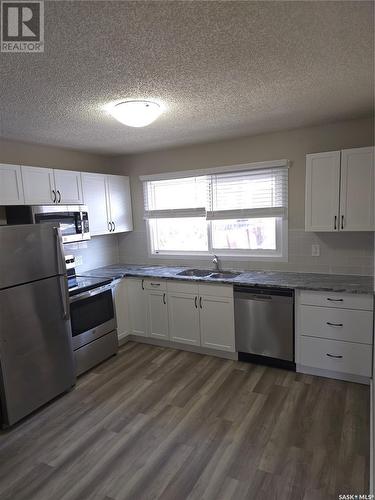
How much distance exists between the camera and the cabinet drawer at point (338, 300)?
276cm

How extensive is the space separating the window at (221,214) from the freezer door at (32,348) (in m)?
1.87

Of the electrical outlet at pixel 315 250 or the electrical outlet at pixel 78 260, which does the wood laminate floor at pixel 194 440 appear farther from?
the electrical outlet at pixel 78 260

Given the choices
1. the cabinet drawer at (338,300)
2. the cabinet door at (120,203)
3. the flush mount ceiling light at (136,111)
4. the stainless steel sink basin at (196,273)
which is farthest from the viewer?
the cabinet door at (120,203)

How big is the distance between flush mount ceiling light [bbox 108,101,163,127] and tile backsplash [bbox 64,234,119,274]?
1.95m

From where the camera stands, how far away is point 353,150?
2885 mm

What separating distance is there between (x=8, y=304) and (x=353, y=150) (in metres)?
3.26

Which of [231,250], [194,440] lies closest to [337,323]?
[231,250]

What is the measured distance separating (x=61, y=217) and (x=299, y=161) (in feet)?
8.63

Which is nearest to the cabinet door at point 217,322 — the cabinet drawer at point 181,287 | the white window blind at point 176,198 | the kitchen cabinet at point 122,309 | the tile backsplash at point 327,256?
the cabinet drawer at point 181,287

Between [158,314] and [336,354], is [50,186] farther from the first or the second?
[336,354]

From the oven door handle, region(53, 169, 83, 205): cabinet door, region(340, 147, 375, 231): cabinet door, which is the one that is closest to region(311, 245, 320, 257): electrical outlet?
region(340, 147, 375, 231): cabinet door

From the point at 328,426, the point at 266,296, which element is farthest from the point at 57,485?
the point at 266,296

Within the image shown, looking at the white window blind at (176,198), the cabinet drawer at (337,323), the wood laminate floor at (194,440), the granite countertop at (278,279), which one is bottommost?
the wood laminate floor at (194,440)

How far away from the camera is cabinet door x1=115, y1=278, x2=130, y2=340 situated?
12.7 feet
